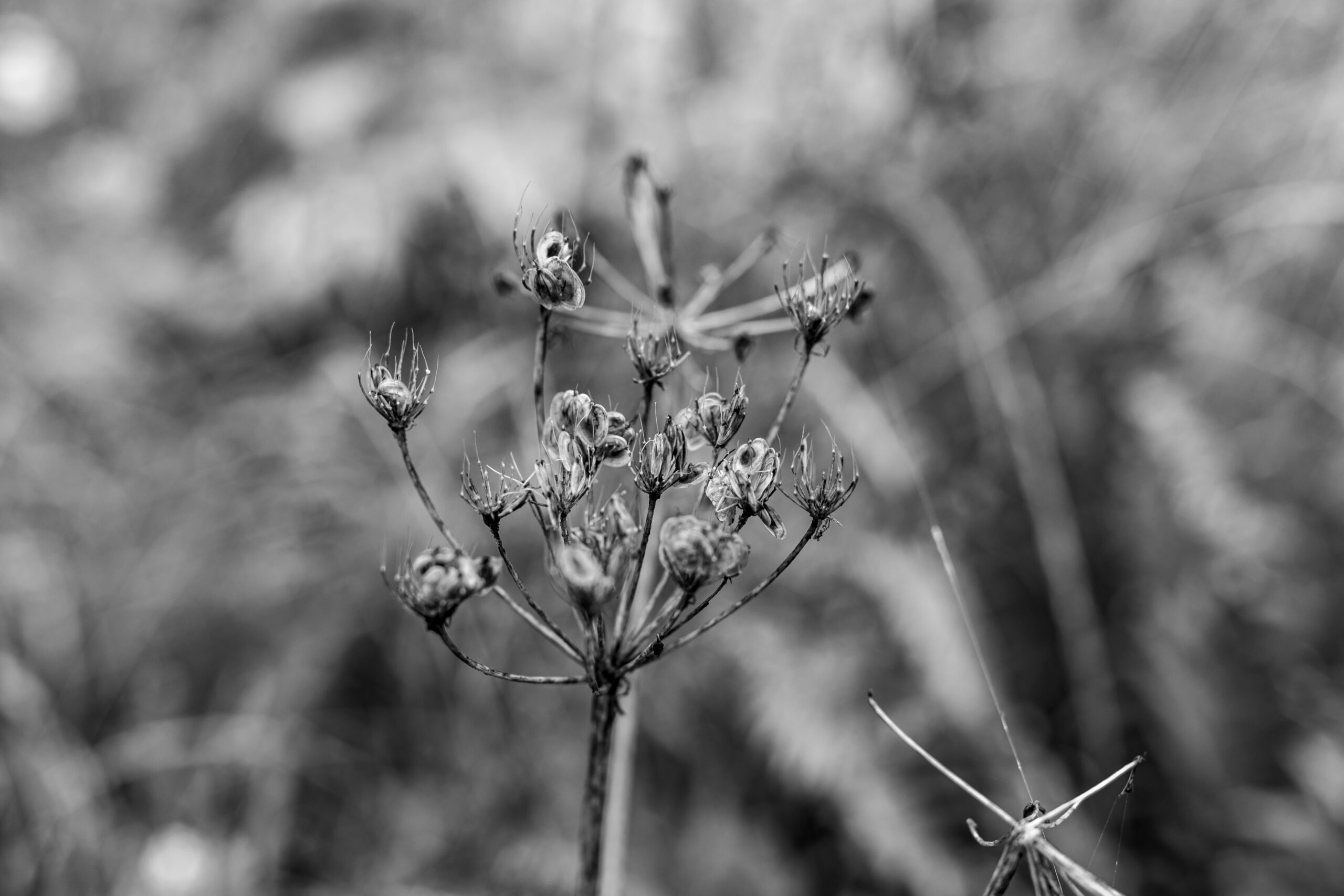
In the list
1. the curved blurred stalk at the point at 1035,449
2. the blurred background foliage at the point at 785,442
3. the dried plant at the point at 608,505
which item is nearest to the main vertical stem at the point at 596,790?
the dried plant at the point at 608,505

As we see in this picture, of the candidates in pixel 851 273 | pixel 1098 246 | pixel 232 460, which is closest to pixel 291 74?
pixel 232 460

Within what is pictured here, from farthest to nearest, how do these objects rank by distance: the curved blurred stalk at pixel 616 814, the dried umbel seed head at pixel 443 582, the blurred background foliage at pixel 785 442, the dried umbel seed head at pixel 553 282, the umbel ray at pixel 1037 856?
the blurred background foliage at pixel 785 442 → the curved blurred stalk at pixel 616 814 → the dried umbel seed head at pixel 553 282 → the dried umbel seed head at pixel 443 582 → the umbel ray at pixel 1037 856

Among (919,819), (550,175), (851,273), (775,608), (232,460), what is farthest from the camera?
(550,175)

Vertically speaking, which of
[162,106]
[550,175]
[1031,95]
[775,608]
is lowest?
[775,608]

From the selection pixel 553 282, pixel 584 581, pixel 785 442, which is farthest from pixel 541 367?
pixel 785 442

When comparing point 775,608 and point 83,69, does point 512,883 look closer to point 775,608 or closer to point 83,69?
point 775,608

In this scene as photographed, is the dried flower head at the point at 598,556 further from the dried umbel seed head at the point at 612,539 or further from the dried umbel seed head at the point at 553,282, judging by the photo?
the dried umbel seed head at the point at 553,282
